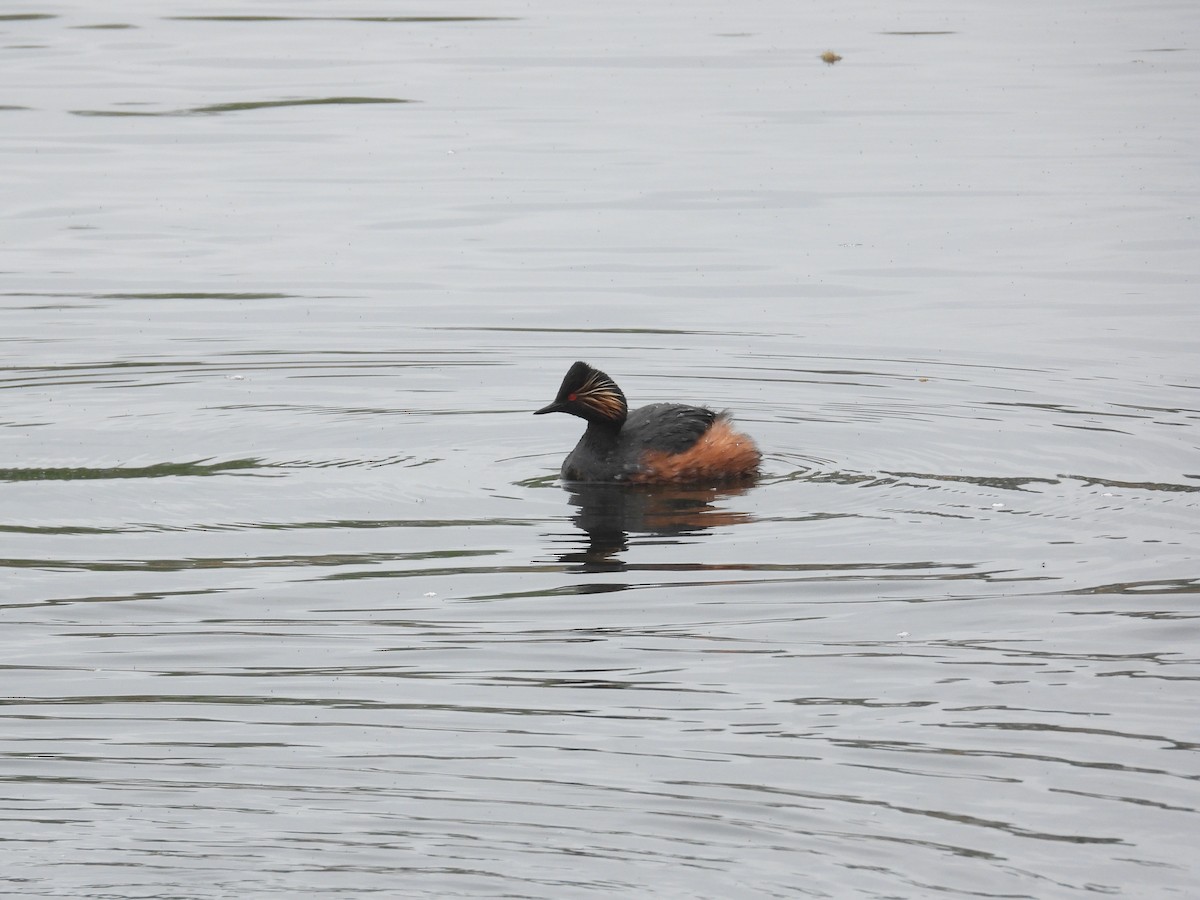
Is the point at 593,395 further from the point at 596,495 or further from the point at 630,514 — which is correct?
the point at 630,514

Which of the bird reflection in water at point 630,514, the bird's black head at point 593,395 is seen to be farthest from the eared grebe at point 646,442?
the bird reflection in water at point 630,514

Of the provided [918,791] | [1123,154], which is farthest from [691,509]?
[1123,154]

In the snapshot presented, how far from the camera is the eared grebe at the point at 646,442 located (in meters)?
12.7

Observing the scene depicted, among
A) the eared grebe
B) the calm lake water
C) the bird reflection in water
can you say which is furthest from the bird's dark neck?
the calm lake water

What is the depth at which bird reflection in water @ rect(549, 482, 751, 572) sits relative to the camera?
10945mm

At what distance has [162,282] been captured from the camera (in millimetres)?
18688

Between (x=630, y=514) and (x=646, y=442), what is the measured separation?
94 centimetres

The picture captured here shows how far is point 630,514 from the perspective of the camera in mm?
12031

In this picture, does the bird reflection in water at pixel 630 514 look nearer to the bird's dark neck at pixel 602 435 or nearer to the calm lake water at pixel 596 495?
the calm lake water at pixel 596 495

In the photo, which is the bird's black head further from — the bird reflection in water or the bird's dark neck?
the bird reflection in water

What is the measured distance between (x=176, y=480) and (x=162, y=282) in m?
6.62

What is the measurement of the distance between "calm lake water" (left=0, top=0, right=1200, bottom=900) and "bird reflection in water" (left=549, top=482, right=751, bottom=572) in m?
0.06

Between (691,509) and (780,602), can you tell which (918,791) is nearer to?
(780,602)

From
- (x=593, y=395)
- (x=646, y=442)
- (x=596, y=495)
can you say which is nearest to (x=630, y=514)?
(x=596, y=495)
